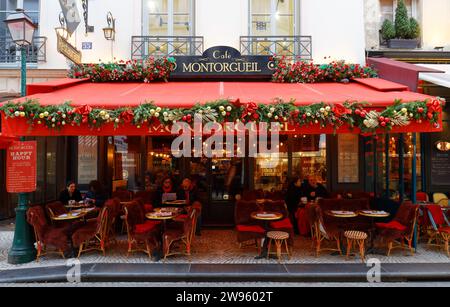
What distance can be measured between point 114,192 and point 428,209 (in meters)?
8.30

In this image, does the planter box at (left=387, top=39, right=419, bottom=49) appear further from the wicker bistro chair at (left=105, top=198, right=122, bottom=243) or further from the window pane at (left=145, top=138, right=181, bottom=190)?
the wicker bistro chair at (left=105, top=198, right=122, bottom=243)

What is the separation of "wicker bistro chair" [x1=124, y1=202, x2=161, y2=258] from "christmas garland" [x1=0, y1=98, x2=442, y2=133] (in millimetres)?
2128

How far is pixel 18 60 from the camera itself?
9.62 metres

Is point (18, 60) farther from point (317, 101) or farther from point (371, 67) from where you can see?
point (371, 67)

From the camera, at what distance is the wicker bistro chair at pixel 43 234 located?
22.2 ft

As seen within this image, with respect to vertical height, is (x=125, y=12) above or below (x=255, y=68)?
above

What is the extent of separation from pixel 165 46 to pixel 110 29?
4.95ft

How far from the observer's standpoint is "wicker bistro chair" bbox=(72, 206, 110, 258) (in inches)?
275

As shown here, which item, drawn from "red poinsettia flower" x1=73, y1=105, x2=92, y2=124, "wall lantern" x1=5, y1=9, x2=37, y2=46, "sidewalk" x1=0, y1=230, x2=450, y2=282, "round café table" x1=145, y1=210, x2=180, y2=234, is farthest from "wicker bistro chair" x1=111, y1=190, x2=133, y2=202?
"wall lantern" x1=5, y1=9, x2=37, y2=46

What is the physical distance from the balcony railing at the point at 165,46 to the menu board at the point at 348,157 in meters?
5.03

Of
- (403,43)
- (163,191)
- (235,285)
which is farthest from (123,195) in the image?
(403,43)

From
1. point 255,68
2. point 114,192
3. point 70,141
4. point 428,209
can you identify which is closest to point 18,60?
point 70,141

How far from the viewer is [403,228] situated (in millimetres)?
7129

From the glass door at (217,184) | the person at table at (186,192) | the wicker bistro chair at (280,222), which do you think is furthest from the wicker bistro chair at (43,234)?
the wicker bistro chair at (280,222)
